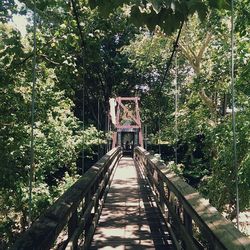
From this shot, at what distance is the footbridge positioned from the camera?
227 centimetres

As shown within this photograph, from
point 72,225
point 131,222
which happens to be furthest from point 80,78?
point 72,225

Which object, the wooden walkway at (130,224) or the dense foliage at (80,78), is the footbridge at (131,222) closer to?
the wooden walkway at (130,224)

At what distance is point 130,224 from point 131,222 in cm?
13

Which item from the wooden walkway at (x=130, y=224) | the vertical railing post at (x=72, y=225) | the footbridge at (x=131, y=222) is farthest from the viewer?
the wooden walkway at (x=130, y=224)

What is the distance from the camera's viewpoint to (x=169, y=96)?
1248 inches

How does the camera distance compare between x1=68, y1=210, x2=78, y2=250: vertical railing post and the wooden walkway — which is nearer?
x1=68, y1=210, x2=78, y2=250: vertical railing post

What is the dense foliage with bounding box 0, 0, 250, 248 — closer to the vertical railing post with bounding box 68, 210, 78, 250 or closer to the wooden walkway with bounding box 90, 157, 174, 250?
the vertical railing post with bounding box 68, 210, 78, 250

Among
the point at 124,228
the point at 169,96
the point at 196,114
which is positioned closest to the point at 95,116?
the point at 169,96

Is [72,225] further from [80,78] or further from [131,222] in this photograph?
[80,78]

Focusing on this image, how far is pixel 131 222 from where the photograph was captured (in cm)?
613

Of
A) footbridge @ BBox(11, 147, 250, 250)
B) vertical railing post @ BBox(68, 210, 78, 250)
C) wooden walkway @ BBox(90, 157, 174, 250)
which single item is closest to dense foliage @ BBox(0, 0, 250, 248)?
footbridge @ BBox(11, 147, 250, 250)

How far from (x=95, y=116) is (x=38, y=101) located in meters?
19.2

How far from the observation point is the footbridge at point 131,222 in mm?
2266

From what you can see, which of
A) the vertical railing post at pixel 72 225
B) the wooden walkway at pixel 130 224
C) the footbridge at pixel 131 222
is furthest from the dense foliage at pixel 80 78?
the wooden walkway at pixel 130 224
